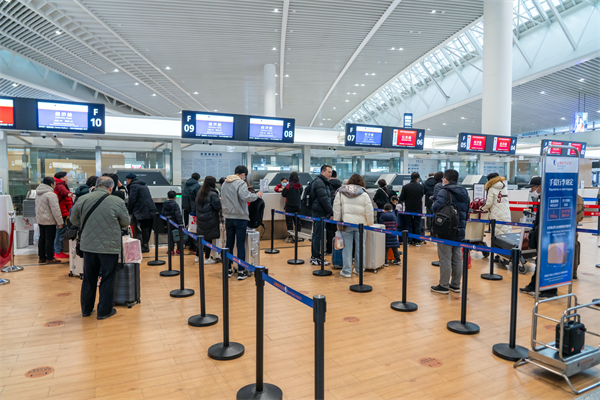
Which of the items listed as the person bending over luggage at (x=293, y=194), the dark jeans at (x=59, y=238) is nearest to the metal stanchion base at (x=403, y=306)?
the person bending over luggage at (x=293, y=194)

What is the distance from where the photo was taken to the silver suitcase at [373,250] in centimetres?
647

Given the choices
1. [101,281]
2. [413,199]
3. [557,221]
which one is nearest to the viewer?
[557,221]

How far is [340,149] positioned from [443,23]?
5.55 metres

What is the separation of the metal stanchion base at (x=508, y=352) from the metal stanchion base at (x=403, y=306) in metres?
1.15

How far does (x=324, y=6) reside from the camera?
1102 cm

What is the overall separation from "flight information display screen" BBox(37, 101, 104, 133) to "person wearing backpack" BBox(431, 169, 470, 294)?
6892 mm

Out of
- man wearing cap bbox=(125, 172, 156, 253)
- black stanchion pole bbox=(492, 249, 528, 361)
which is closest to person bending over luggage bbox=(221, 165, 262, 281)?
man wearing cap bbox=(125, 172, 156, 253)

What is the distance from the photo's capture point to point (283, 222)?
32.0ft

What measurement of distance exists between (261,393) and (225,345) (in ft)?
2.70

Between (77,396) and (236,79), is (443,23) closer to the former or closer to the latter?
(236,79)

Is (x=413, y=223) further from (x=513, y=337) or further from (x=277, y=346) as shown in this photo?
(x=277, y=346)

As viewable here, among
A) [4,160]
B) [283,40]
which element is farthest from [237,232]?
[283,40]

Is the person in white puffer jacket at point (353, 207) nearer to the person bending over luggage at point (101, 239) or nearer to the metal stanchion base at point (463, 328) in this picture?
the metal stanchion base at point (463, 328)

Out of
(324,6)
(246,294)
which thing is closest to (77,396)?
(246,294)
